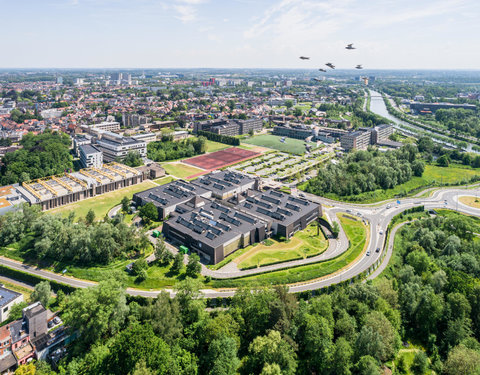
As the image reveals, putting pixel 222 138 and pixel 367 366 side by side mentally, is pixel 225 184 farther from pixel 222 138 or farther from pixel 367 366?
pixel 222 138

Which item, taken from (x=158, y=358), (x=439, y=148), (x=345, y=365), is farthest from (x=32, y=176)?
(x=439, y=148)

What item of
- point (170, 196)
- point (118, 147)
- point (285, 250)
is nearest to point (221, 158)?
point (118, 147)

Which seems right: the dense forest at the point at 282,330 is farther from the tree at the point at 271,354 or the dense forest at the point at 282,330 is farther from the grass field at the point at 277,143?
the grass field at the point at 277,143

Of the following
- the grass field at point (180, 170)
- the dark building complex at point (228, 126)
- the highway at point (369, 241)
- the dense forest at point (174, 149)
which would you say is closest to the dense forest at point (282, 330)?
the highway at point (369, 241)

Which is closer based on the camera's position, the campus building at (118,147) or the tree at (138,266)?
the tree at (138,266)

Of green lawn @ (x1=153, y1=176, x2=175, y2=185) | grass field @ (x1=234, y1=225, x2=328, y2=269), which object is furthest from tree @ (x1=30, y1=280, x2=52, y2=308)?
green lawn @ (x1=153, y1=176, x2=175, y2=185)

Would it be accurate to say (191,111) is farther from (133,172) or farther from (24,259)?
(24,259)
